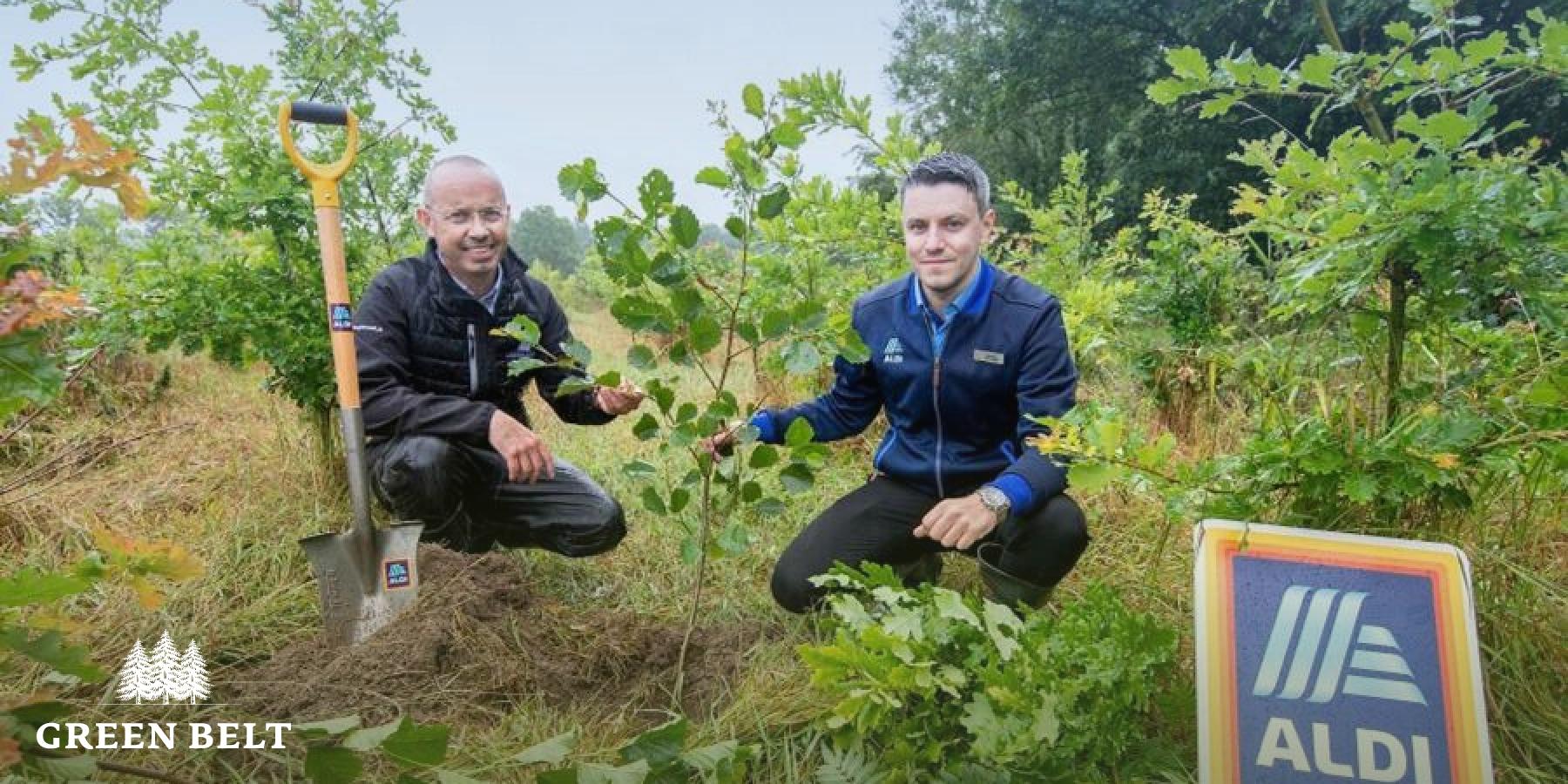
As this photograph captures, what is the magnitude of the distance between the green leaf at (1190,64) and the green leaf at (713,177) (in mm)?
939

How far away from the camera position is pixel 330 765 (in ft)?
3.51

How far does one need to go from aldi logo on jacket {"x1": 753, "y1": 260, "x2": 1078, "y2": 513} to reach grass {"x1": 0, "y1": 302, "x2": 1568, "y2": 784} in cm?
45

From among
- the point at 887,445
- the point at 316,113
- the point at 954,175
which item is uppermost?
the point at 316,113

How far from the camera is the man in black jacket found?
258 centimetres

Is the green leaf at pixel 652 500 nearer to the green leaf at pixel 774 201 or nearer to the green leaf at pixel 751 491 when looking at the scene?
the green leaf at pixel 751 491

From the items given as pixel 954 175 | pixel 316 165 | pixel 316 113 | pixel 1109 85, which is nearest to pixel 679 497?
pixel 954 175

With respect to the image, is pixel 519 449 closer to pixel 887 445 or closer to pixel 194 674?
pixel 194 674

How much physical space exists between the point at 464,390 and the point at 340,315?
1.60 ft

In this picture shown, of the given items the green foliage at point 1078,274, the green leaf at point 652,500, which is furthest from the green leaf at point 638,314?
the green foliage at point 1078,274

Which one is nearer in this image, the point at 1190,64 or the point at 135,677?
the point at 1190,64

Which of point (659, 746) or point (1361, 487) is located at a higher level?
point (1361, 487)

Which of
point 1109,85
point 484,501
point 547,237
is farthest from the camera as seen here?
point 547,237

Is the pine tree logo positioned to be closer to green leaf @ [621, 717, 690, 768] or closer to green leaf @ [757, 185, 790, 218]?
green leaf @ [621, 717, 690, 768]

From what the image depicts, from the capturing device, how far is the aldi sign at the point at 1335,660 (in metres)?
1.36
